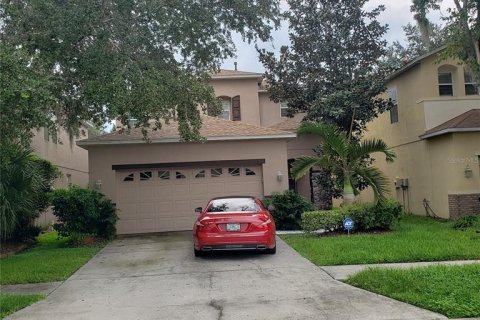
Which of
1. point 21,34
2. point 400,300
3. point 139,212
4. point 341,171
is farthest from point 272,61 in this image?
point 400,300

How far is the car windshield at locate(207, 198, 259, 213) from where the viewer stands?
10.9 m

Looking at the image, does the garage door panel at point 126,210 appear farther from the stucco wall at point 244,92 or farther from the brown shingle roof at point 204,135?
the stucco wall at point 244,92

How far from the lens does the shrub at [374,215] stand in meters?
13.0

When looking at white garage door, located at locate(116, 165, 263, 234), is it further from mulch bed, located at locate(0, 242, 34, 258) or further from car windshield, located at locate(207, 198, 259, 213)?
car windshield, located at locate(207, 198, 259, 213)

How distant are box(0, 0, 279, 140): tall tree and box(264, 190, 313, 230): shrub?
4.32 meters

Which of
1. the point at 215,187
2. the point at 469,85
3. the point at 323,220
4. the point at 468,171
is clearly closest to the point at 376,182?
the point at 323,220

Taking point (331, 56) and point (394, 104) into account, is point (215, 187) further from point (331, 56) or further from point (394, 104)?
point (394, 104)

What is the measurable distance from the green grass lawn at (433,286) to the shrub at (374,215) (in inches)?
185

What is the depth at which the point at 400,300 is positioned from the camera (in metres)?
6.84

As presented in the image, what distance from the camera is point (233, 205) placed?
Result: 11.1 metres

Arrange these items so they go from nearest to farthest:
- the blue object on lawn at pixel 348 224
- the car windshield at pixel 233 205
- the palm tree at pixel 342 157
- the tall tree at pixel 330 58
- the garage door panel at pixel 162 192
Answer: the car windshield at pixel 233 205
the blue object on lawn at pixel 348 224
the palm tree at pixel 342 157
the garage door panel at pixel 162 192
the tall tree at pixel 330 58

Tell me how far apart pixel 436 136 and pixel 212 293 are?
40.9 feet

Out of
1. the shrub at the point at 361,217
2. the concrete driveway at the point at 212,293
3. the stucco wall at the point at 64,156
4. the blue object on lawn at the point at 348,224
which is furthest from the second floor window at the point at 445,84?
the stucco wall at the point at 64,156

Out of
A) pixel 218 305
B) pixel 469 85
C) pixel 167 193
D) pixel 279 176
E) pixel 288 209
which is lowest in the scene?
pixel 218 305
